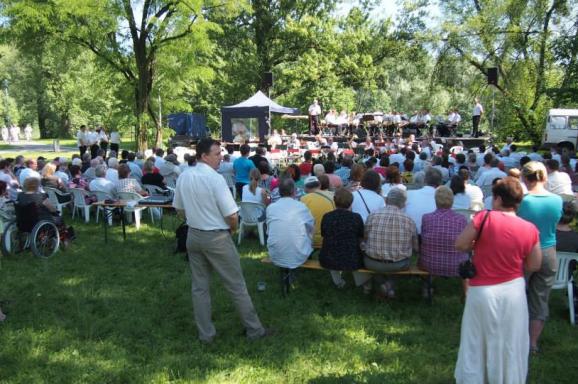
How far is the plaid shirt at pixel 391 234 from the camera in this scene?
15.2ft

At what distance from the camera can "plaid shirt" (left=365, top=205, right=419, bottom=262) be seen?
4.62m

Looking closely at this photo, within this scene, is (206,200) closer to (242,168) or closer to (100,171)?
(100,171)

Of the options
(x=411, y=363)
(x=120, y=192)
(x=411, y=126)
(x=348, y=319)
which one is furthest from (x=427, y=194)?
(x=411, y=126)

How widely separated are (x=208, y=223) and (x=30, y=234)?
3800 mm

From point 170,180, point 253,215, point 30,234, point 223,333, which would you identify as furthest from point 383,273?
point 170,180

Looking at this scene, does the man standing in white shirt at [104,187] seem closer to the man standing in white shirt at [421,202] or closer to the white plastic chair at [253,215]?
the white plastic chair at [253,215]

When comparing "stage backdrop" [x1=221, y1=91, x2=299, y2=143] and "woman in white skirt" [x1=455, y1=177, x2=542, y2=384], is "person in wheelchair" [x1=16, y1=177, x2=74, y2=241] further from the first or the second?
"stage backdrop" [x1=221, y1=91, x2=299, y2=143]

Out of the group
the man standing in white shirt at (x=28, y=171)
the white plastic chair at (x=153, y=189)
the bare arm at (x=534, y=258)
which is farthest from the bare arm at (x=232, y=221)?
the man standing in white shirt at (x=28, y=171)

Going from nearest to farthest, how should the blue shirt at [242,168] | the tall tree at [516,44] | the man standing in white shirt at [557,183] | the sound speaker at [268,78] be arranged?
1. the man standing in white shirt at [557,183]
2. the blue shirt at [242,168]
3. the tall tree at [516,44]
4. the sound speaker at [268,78]

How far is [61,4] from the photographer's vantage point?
15352mm

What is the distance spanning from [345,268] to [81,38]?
15.5 metres

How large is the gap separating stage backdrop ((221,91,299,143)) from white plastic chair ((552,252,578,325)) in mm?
16021

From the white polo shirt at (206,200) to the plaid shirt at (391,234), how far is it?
1.54 m

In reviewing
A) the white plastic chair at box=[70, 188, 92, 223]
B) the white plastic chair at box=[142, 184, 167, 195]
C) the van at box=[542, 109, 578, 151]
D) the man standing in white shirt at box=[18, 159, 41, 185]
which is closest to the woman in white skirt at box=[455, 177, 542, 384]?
the white plastic chair at box=[142, 184, 167, 195]
